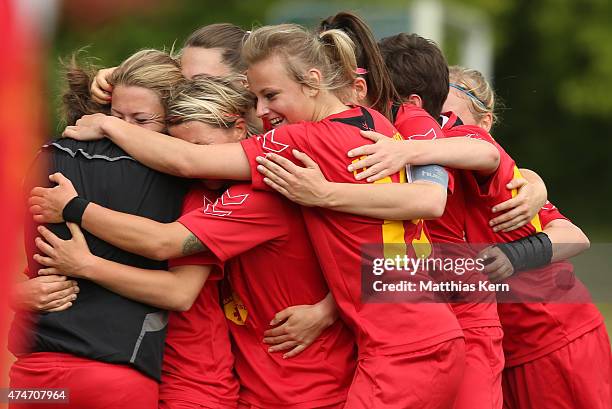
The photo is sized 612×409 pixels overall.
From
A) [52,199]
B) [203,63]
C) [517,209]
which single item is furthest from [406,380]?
[203,63]

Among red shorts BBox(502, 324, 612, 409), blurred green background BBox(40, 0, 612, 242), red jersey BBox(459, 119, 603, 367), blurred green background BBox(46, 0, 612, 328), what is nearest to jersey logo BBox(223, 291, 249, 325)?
red jersey BBox(459, 119, 603, 367)

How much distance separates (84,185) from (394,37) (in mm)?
1665

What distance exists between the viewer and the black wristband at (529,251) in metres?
3.86

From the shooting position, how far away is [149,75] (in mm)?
3494

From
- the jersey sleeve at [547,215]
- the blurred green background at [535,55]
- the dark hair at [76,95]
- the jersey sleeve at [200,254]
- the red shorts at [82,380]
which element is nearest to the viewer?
the red shorts at [82,380]

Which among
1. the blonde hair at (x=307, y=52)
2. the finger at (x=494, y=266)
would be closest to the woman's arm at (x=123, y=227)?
the blonde hair at (x=307, y=52)

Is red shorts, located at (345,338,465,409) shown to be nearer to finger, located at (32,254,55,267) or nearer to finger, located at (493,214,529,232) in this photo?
finger, located at (493,214,529,232)

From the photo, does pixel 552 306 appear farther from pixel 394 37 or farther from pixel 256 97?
pixel 256 97

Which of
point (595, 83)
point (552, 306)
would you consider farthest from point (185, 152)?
point (595, 83)

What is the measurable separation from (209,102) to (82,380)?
1105 millimetres

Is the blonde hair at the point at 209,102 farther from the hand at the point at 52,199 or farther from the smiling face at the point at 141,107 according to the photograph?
the hand at the point at 52,199

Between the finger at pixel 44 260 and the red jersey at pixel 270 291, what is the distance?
0.48 metres

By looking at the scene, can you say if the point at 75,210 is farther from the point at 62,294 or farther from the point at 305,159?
the point at 305,159

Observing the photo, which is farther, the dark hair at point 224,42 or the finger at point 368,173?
the dark hair at point 224,42
